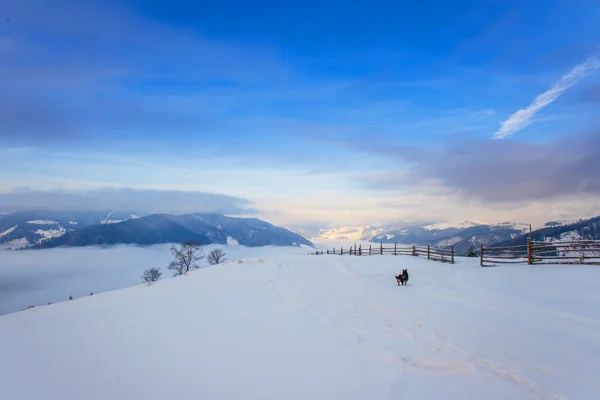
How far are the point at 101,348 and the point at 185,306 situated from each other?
3.78m

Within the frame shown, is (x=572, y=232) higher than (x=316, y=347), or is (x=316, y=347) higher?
(x=572, y=232)

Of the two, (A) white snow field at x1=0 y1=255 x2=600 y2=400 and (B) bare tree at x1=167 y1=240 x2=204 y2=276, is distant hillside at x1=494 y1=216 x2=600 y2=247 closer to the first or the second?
(B) bare tree at x1=167 y1=240 x2=204 y2=276

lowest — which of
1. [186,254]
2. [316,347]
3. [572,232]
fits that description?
[186,254]

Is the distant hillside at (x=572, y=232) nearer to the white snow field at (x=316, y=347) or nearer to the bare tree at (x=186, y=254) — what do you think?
the bare tree at (x=186, y=254)

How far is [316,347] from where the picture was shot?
261 inches

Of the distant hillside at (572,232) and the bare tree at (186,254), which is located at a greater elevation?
the distant hillside at (572,232)

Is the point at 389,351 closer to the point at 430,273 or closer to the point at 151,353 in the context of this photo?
the point at 151,353

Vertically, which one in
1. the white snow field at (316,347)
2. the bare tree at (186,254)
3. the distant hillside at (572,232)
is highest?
the distant hillside at (572,232)

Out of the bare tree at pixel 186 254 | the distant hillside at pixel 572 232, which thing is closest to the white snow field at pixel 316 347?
the bare tree at pixel 186 254

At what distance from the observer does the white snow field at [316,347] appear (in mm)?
4875

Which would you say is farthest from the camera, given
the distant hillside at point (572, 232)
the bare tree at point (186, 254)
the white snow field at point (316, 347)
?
the distant hillside at point (572, 232)

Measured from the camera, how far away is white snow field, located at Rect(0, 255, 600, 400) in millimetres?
4875

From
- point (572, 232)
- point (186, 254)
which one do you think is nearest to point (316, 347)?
point (186, 254)

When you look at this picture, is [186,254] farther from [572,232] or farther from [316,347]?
[572,232]
